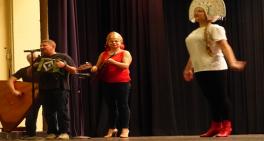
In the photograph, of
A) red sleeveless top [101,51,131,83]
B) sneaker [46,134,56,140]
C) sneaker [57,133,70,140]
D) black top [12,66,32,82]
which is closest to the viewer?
sneaker [57,133,70,140]

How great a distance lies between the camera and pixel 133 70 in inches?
328

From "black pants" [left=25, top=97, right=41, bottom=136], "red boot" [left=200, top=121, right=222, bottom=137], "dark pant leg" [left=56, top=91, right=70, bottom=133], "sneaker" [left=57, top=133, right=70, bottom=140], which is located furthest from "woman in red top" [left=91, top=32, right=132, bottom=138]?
"red boot" [left=200, top=121, right=222, bottom=137]

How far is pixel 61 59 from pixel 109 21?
10.0ft

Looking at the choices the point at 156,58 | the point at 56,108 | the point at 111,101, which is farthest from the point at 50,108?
the point at 156,58

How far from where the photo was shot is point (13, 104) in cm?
650

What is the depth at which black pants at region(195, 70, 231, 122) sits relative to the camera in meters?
4.51

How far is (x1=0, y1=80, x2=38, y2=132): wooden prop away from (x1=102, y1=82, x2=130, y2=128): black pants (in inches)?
48.5

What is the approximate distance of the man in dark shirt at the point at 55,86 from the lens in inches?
216

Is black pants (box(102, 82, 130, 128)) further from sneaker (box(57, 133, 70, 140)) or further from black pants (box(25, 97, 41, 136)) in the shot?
black pants (box(25, 97, 41, 136))

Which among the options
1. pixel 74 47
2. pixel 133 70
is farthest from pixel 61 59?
pixel 133 70

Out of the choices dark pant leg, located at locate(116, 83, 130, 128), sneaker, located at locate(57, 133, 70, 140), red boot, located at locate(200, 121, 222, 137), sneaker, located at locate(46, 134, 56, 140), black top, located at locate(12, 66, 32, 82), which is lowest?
sneaker, located at locate(46, 134, 56, 140)

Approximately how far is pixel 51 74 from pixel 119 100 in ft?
2.38

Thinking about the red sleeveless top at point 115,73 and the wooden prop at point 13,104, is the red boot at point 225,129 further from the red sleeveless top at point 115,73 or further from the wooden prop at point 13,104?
the wooden prop at point 13,104

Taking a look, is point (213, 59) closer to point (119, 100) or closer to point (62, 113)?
point (119, 100)
